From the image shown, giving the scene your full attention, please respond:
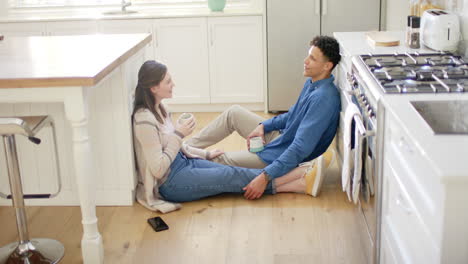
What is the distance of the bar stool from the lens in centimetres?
240

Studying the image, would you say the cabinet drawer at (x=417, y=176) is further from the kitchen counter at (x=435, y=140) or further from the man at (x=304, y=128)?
A: the man at (x=304, y=128)

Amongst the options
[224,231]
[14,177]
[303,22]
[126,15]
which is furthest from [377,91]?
[126,15]

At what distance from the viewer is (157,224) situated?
3.08 meters

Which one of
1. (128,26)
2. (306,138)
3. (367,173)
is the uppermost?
(128,26)

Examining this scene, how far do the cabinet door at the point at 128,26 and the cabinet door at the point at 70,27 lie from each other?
3.1 inches

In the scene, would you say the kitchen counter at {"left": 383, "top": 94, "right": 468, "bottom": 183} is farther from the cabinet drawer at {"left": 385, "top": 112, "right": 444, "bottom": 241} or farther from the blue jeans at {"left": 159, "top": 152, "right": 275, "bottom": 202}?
the blue jeans at {"left": 159, "top": 152, "right": 275, "bottom": 202}

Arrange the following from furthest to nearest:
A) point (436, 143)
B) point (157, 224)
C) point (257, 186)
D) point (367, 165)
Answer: point (257, 186), point (157, 224), point (367, 165), point (436, 143)

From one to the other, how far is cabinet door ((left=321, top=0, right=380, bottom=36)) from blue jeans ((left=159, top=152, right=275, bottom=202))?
6.46 feet

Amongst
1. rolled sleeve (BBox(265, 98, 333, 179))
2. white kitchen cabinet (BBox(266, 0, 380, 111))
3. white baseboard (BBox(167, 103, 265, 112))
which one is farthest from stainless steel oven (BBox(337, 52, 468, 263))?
white baseboard (BBox(167, 103, 265, 112))

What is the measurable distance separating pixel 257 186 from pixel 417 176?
171cm

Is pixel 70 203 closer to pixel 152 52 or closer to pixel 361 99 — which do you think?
pixel 361 99

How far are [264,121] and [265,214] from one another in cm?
78

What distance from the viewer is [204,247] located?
2.87 meters

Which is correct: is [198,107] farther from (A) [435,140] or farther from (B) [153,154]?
(A) [435,140]
